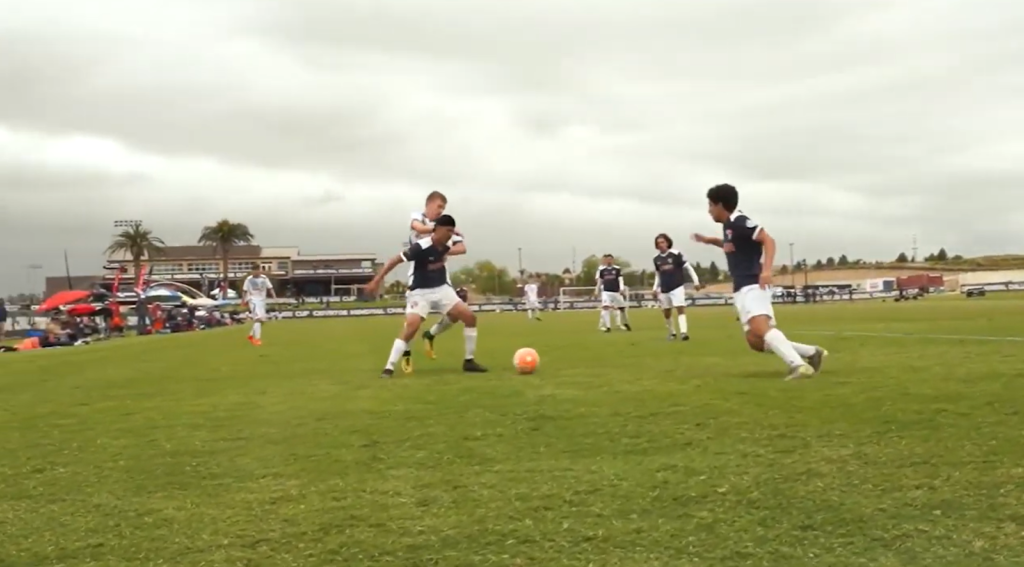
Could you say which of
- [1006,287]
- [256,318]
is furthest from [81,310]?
[1006,287]

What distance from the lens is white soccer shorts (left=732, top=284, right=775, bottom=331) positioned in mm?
9016

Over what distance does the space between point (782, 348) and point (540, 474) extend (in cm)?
468

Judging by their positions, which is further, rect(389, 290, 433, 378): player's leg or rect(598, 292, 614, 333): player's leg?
rect(598, 292, 614, 333): player's leg

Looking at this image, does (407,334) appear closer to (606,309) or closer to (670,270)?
(670,270)

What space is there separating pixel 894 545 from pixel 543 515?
1458mm

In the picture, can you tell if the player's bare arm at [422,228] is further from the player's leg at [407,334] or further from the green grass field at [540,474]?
the green grass field at [540,474]

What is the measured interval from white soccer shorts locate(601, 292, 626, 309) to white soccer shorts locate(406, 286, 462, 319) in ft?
47.5

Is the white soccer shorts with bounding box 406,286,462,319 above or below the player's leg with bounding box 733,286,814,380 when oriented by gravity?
above

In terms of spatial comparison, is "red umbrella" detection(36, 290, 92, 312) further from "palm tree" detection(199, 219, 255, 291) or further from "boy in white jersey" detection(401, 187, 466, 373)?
"palm tree" detection(199, 219, 255, 291)

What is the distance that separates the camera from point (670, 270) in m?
19.5

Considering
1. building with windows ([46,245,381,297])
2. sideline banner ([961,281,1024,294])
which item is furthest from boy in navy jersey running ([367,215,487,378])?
building with windows ([46,245,381,297])

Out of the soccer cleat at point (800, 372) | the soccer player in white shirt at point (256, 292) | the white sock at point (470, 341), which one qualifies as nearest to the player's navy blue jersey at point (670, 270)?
the white sock at point (470, 341)

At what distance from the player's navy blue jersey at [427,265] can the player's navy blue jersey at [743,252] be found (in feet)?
11.4

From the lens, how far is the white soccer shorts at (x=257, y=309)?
2392cm
